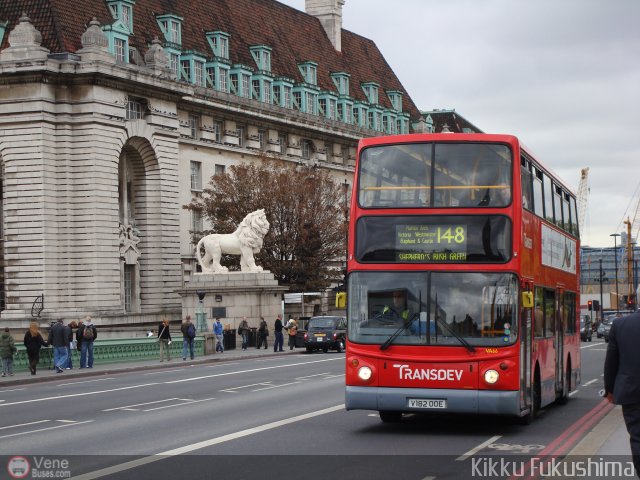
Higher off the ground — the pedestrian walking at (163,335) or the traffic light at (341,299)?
the traffic light at (341,299)

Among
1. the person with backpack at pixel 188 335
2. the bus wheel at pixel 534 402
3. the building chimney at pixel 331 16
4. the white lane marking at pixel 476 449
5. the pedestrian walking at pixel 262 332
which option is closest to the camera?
the white lane marking at pixel 476 449

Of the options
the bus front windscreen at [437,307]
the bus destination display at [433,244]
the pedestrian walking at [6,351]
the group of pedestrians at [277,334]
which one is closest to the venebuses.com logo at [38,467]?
the bus front windscreen at [437,307]

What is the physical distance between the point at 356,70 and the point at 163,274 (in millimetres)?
37297

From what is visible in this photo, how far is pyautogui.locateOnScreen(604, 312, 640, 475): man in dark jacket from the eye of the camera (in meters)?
9.90

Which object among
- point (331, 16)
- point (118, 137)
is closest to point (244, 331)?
point (118, 137)

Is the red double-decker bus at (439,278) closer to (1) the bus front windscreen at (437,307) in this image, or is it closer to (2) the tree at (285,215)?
(1) the bus front windscreen at (437,307)

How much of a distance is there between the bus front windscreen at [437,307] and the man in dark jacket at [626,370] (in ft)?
22.2

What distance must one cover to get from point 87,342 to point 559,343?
22.2m

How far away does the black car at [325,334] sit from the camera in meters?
54.6

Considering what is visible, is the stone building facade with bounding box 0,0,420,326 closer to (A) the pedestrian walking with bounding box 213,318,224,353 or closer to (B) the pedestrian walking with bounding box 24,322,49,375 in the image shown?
(A) the pedestrian walking with bounding box 213,318,224,353

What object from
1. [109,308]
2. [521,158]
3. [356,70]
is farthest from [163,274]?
[521,158]

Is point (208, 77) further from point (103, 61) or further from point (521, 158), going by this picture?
point (521, 158)

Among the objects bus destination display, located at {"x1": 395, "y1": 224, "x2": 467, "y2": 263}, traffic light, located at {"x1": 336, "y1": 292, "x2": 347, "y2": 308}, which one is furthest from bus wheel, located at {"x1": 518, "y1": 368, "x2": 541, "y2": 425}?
traffic light, located at {"x1": 336, "y1": 292, "x2": 347, "y2": 308}

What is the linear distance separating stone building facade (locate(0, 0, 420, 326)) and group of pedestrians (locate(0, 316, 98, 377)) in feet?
64.9
